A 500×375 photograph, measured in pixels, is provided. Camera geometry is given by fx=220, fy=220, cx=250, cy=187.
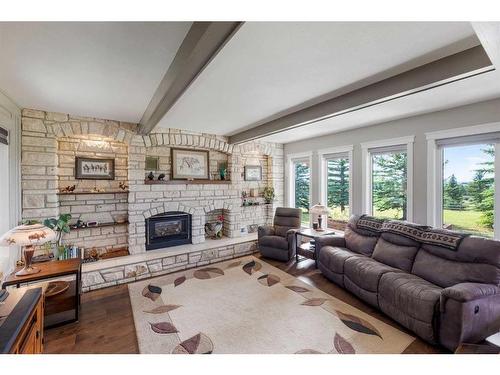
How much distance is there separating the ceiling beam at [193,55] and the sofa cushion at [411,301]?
2.66 metres

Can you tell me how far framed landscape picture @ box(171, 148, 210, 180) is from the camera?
14.1 feet

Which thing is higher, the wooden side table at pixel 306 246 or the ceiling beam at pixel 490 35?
the ceiling beam at pixel 490 35

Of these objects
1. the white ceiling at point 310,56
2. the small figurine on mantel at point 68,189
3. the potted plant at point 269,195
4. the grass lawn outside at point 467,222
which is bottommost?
the grass lawn outside at point 467,222

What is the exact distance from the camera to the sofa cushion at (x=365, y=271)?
249cm

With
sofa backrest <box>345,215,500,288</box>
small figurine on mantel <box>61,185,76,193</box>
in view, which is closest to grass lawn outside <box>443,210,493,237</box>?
sofa backrest <box>345,215,500,288</box>

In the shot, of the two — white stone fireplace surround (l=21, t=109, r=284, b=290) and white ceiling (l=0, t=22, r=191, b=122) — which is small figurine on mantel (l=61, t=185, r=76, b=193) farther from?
white ceiling (l=0, t=22, r=191, b=122)

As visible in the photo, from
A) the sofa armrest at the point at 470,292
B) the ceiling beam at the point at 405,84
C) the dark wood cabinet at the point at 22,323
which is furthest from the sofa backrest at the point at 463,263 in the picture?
the dark wood cabinet at the point at 22,323

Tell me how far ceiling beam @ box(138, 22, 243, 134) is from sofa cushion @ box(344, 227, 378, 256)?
310 centimetres

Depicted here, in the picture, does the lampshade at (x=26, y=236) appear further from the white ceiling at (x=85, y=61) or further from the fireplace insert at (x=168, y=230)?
the fireplace insert at (x=168, y=230)

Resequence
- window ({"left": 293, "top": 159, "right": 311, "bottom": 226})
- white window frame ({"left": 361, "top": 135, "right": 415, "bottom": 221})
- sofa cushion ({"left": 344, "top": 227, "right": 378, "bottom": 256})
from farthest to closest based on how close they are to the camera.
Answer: window ({"left": 293, "top": 159, "right": 311, "bottom": 226}) → white window frame ({"left": 361, "top": 135, "right": 415, "bottom": 221}) → sofa cushion ({"left": 344, "top": 227, "right": 378, "bottom": 256})

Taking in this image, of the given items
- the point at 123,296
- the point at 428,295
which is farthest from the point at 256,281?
the point at 428,295

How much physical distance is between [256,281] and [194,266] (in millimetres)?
1249

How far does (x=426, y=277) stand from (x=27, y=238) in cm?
404
